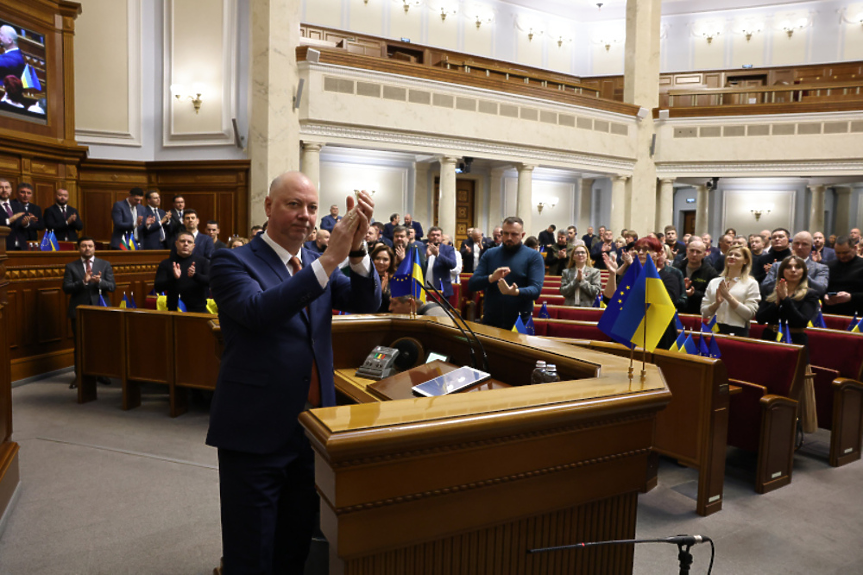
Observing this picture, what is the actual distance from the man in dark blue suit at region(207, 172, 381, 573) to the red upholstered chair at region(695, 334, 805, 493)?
2815 mm

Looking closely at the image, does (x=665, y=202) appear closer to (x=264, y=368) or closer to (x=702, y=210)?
(x=702, y=210)

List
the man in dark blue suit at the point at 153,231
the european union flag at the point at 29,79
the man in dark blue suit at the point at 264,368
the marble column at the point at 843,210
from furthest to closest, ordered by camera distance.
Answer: the marble column at the point at 843,210
the european union flag at the point at 29,79
the man in dark blue suit at the point at 153,231
the man in dark blue suit at the point at 264,368

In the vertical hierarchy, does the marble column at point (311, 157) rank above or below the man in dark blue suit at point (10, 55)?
below

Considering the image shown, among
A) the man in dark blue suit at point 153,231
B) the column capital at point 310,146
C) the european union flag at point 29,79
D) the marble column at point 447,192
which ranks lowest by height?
the man in dark blue suit at point 153,231

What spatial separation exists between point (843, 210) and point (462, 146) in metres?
11.8

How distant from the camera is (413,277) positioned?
327 centimetres

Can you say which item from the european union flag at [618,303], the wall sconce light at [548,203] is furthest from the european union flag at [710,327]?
the wall sconce light at [548,203]

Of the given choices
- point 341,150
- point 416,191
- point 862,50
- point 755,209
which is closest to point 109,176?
point 341,150

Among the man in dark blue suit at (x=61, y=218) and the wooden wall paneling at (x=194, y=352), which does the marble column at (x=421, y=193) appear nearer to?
the man in dark blue suit at (x=61, y=218)

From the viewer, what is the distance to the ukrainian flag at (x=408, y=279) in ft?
10.6

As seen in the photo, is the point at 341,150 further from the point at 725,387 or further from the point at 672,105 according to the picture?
the point at 725,387

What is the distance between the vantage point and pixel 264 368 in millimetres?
1623

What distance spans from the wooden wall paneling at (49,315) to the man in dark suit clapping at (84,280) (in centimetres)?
39

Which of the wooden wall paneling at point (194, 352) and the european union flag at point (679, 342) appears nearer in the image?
the european union flag at point (679, 342)
